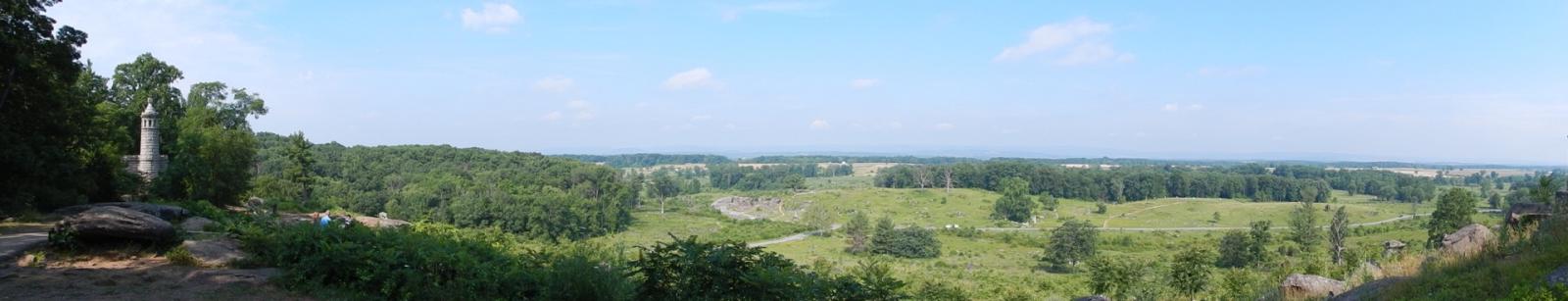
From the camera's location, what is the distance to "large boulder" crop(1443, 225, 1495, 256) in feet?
35.2

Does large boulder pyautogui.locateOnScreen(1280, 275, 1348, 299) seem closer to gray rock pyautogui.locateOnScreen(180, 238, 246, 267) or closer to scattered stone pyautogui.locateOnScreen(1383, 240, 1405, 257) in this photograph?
scattered stone pyautogui.locateOnScreen(1383, 240, 1405, 257)

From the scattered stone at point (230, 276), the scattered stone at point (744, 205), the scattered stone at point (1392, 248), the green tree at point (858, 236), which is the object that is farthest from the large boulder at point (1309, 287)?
the scattered stone at point (744, 205)

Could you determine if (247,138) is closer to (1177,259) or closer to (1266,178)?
(1177,259)

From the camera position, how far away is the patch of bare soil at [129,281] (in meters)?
9.55

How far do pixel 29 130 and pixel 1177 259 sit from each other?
128ft

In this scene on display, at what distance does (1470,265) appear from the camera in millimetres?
9578

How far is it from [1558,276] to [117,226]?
19901 millimetres

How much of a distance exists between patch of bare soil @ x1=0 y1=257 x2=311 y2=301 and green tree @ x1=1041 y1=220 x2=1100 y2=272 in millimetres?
56575

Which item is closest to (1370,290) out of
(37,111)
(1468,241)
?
(1468,241)

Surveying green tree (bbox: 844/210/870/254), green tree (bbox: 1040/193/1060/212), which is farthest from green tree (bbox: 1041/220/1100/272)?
green tree (bbox: 1040/193/1060/212)

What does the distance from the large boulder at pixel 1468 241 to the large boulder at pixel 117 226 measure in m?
Answer: 20.9

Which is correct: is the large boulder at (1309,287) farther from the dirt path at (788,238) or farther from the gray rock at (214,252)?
the dirt path at (788,238)

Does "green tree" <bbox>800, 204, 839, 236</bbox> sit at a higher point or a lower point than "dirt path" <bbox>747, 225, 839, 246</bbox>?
higher

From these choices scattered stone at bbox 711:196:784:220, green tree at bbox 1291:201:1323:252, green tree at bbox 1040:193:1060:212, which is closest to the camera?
green tree at bbox 1291:201:1323:252
